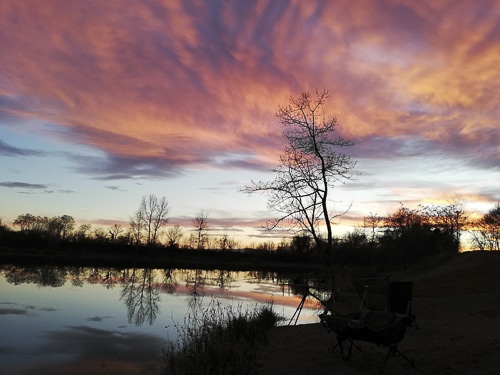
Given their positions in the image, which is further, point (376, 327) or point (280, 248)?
point (280, 248)

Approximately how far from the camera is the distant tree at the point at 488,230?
5884 centimetres

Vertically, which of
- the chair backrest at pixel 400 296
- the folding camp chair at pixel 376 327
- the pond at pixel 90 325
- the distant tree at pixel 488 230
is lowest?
the pond at pixel 90 325

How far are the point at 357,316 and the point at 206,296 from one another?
17361mm

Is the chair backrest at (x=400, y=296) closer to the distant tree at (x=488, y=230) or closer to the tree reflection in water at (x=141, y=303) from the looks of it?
the tree reflection in water at (x=141, y=303)

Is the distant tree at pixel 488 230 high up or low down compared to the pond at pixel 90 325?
up

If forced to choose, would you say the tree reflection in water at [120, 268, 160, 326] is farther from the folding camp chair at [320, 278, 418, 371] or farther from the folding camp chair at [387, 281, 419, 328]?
the folding camp chair at [320, 278, 418, 371]

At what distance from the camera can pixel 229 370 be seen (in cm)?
652

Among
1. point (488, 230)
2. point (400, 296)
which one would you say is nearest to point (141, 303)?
point (400, 296)

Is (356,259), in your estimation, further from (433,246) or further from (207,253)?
(207,253)

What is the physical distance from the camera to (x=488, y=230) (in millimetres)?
64750

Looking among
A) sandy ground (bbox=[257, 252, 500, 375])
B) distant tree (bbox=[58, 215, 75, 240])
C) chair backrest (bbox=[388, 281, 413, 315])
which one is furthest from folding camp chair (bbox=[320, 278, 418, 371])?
distant tree (bbox=[58, 215, 75, 240])

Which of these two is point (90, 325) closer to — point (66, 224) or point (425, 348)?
point (425, 348)

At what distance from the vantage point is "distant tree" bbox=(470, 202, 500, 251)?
58.8m

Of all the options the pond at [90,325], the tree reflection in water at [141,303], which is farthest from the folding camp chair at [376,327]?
the tree reflection in water at [141,303]
